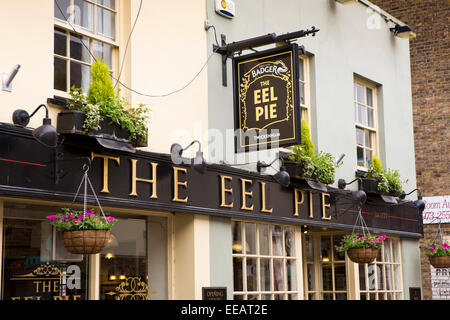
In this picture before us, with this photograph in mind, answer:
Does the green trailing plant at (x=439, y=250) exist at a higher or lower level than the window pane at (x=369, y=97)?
lower

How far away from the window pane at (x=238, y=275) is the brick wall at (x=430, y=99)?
8.65 meters

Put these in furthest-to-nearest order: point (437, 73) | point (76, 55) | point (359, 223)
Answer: point (437, 73) < point (359, 223) < point (76, 55)

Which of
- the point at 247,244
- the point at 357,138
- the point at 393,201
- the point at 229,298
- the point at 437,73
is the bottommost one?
the point at 229,298

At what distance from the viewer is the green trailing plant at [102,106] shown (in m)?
7.21

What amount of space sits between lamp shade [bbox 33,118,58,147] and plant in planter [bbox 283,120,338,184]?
15.1 feet

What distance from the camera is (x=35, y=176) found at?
6914 mm

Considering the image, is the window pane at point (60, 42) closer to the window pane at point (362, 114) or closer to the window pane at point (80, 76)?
the window pane at point (80, 76)

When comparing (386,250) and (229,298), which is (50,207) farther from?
(386,250)

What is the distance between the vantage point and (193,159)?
28.6 feet

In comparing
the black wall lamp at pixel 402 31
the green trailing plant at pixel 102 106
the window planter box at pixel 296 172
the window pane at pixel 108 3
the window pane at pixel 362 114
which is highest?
the black wall lamp at pixel 402 31

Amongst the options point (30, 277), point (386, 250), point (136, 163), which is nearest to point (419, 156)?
point (386, 250)

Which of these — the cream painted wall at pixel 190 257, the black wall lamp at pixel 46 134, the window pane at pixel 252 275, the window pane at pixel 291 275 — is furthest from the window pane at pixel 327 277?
the black wall lamp at pixel 46 134

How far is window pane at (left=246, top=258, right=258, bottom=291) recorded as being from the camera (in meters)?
10.0

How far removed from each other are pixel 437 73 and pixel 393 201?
6212 millimetres
